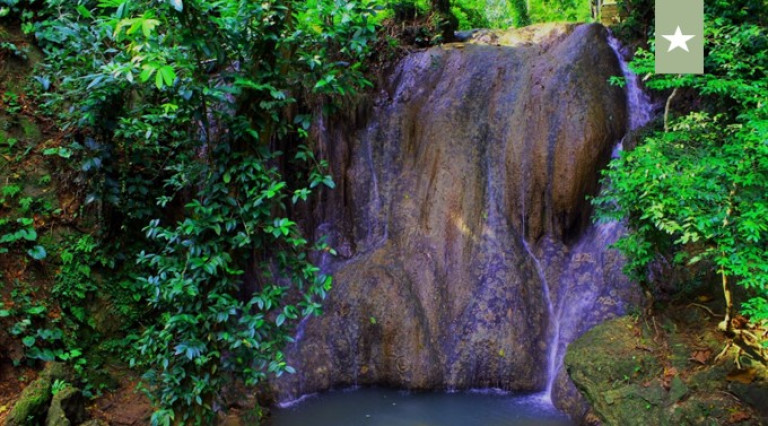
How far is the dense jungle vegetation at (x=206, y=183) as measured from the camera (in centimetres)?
343

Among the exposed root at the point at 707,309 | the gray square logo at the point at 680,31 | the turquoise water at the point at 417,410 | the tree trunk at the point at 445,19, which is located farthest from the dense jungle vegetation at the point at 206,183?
the tree trunk at the point at 445,19

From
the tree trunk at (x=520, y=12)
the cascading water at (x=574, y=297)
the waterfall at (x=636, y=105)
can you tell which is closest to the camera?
the cascading water at (x=574, y=297)

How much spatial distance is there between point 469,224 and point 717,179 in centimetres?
350

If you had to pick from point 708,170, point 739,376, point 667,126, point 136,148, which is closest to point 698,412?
point 739,376

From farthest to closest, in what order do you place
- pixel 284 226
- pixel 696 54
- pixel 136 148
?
pixel 136 148 < pixel 696 54 < pixel 284 226

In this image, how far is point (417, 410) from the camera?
6.09m

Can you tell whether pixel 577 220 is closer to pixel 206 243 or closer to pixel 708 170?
pixel 708 170

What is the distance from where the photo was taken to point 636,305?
5.90 meters

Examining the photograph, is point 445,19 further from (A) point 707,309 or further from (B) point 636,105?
(A) point 707,309

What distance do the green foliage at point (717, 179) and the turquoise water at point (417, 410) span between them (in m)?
2.17

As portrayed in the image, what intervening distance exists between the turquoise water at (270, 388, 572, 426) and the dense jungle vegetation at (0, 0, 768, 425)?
4.82ft

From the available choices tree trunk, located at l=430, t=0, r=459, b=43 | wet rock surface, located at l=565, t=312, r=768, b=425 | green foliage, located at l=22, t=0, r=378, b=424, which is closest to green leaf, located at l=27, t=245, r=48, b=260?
green foliage, located at l=22, t=0, r=378, b=424

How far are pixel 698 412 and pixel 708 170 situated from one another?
210cm

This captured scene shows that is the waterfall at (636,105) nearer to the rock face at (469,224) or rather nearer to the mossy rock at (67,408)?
the rock face at (469,224)
